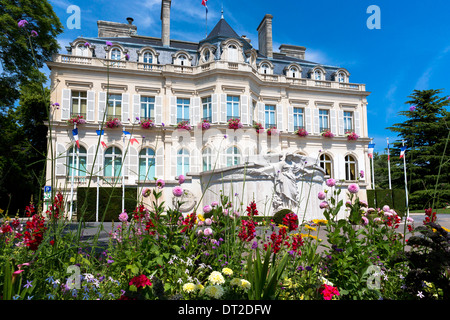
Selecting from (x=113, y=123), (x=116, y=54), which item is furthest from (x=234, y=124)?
(x=116, y=54)

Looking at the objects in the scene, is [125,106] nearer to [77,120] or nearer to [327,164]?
[77,120]

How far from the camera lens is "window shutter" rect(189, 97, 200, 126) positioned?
1972 cm

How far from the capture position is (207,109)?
778 inches

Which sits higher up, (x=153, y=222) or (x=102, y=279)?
(x=153, y=222)

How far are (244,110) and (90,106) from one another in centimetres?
1056

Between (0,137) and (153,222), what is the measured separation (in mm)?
14096

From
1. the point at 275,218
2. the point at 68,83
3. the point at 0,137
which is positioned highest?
the point at 68,83

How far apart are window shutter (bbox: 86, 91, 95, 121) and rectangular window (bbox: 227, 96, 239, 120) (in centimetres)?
929

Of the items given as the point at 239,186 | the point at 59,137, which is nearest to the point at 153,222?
the point at 239,186

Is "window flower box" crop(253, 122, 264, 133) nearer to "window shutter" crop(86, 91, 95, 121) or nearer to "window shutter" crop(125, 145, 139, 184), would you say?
"window shutter" crop(125, 145, 139, 184)

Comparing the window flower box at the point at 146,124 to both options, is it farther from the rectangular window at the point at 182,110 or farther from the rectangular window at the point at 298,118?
the rectangular window at the point at 298,118

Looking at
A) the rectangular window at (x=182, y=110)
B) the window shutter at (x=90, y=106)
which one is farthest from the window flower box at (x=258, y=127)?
the window shutter at (x=90, y=106)

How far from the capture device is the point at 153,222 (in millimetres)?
2170
